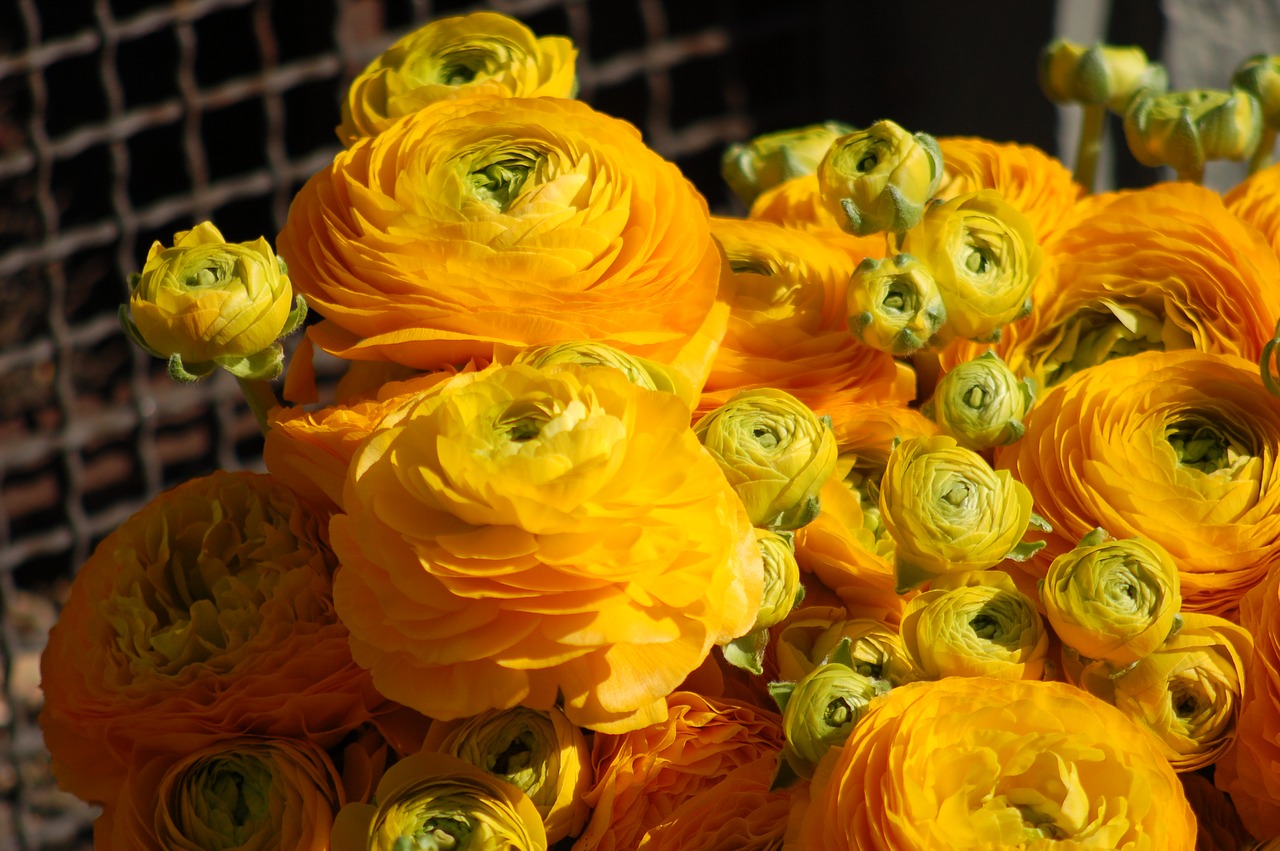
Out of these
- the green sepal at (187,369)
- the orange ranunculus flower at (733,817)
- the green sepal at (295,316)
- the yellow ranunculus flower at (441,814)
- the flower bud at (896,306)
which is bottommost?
the orange ranunculus flower at (733,817)

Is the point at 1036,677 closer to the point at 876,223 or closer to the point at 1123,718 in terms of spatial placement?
the point at 1123,718

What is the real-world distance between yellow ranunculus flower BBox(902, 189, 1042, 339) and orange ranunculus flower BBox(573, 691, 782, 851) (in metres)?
0.13

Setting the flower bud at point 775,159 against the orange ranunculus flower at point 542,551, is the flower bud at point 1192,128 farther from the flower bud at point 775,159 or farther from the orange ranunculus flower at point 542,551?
the orange ranunculus flower at point 542,551

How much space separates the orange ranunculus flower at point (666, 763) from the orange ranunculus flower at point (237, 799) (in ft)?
0.25

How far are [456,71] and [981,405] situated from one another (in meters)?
Answer: 0.23

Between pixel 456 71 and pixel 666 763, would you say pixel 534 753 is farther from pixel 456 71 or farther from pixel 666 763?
pixel 456 71

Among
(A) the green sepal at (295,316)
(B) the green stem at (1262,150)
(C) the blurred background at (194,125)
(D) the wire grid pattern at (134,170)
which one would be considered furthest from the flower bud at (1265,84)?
(D) the wire grid pattern at (134,170)

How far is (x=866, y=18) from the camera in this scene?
1388mm

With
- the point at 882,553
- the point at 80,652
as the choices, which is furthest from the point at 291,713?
the point at 882,553

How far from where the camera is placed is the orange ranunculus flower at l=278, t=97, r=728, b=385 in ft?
1.34

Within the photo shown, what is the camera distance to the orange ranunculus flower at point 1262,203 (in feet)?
1.66

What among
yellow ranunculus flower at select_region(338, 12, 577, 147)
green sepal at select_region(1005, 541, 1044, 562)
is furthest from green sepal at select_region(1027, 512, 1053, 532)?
yellow ranunculus flower at select_region(338, 12, 577, 147)

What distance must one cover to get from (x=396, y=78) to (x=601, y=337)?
16 centimetres

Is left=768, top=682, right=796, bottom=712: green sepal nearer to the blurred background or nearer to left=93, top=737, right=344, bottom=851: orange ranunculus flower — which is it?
left=93, top=737, right=344, bottom=851: orange ranunculus flower
